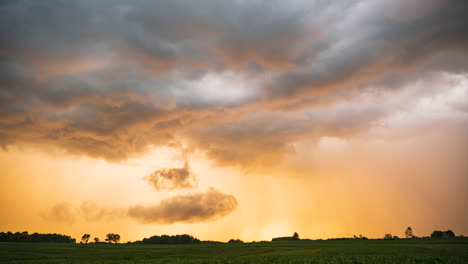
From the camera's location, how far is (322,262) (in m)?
50.8

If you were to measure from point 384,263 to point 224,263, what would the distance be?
25.7m

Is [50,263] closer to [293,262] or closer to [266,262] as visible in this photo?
[266,262]

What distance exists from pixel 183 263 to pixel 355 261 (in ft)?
97.2

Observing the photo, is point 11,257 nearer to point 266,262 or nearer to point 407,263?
point 266,262

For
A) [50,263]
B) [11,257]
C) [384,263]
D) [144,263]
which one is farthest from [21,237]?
[384,263]

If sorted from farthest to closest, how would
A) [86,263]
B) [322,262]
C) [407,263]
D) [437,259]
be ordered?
[86,263] < [437,259] < [322,262] < [407,263]

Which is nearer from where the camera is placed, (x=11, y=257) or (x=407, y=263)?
(x=407, y=263)

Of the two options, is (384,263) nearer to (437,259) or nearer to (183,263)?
(437,259)

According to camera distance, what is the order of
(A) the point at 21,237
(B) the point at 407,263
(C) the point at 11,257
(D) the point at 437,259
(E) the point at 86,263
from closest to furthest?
1. (B) the point at 407,263
2. (D) the point at 437,259
3. (E) the point at 86,263
4. (C) the point at 11,257
5. (A) the point at 21,237

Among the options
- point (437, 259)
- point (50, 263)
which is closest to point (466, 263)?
point (437, 259)

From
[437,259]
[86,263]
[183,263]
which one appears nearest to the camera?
[437,259]

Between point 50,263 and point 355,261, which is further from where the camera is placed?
point 50,263

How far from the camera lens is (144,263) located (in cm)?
6131

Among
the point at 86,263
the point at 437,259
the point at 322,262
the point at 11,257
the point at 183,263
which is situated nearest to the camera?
the point at 322,262
